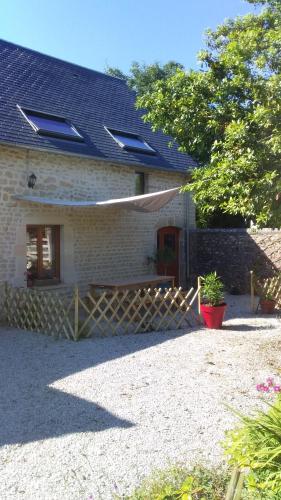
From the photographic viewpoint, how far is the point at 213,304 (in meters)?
9.51

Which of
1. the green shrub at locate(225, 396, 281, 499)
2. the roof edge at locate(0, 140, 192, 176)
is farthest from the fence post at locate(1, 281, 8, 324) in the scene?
the green shrub at locate(225, 396, 281, 499)

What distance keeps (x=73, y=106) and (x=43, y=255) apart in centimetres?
505

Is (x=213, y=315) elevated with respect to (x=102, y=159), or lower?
lower

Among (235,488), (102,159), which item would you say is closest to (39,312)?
A: (102,159)

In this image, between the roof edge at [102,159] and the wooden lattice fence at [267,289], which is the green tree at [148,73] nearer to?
the roof edge at [102,159]

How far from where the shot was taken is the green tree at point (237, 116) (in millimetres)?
5773

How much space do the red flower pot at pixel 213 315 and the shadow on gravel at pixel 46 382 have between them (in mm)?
1116

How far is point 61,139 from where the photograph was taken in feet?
38.7

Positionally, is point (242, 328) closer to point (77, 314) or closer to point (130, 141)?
point (77, 314)

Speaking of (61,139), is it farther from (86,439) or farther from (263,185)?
(86,439)

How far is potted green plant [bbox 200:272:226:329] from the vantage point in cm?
941

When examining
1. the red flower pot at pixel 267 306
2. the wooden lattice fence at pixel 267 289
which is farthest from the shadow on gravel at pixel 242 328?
the wooden lattice fence at pixel 267 289

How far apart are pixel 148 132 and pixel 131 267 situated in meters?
5.23

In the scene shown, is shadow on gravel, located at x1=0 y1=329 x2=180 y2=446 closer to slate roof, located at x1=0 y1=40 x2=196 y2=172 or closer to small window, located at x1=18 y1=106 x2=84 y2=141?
slate roof, located at x1=0 y1=40 x2=196 y2=172
